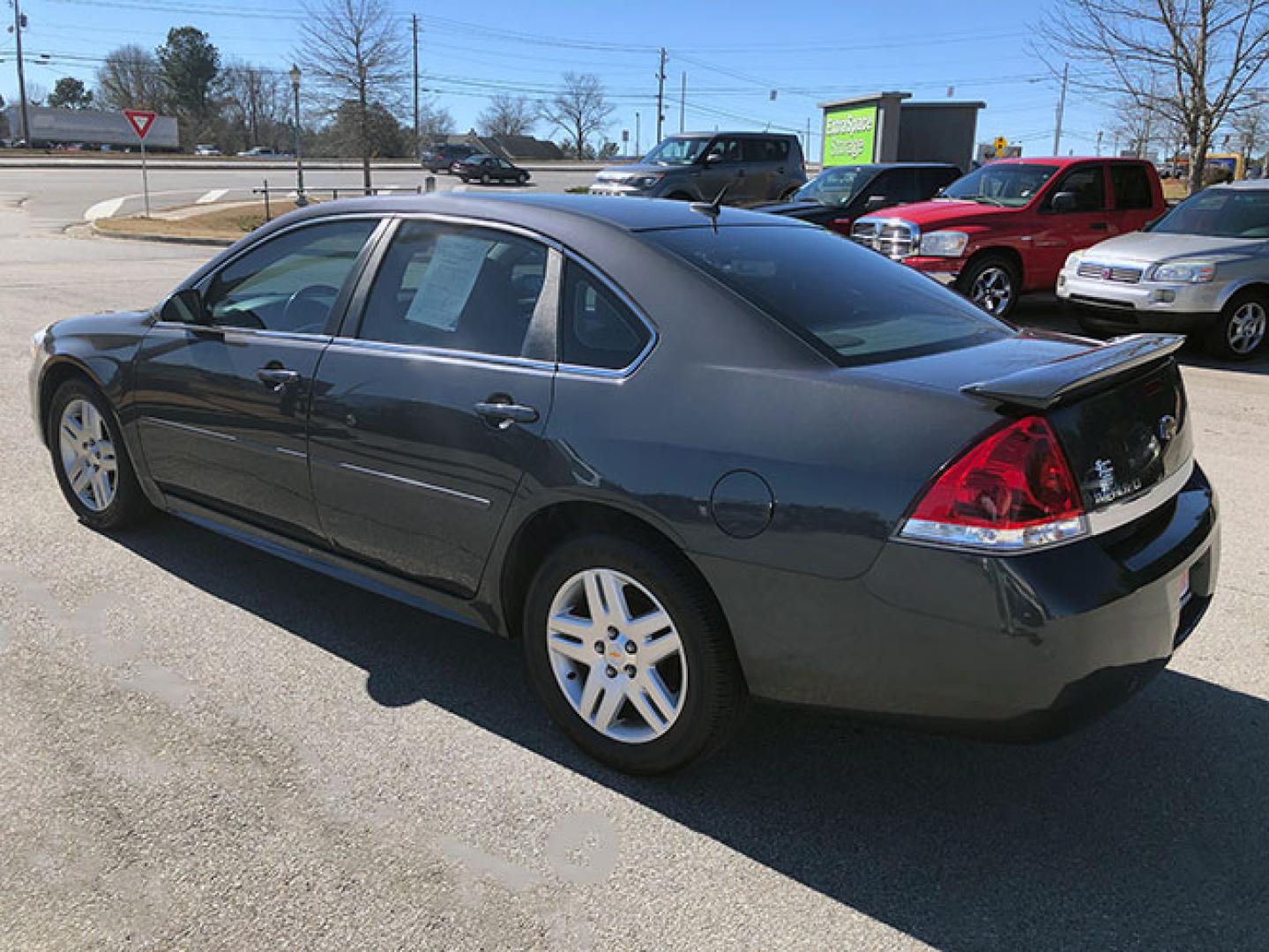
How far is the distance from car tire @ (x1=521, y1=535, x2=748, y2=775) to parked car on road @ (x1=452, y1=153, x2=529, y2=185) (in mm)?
47496

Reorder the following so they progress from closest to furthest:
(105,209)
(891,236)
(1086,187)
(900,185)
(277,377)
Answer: (277,377)
(891,236)
(1086,187)
(900,185)
(105,209)

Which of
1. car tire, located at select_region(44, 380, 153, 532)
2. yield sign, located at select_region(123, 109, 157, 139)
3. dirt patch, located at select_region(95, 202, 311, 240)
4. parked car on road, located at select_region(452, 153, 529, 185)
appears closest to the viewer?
car tire, located at select_region(44, 380, 153, 532)

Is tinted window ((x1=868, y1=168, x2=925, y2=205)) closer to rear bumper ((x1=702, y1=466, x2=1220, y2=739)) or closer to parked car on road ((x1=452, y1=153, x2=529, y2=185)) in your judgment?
rear bumper ((x1=702, y1=466, x2=1220, y2=739))

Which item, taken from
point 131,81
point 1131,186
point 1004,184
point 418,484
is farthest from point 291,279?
point 131,81

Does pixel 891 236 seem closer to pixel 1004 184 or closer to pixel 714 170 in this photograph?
pixel 1004 184

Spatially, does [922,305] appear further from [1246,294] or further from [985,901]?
[1246,294]

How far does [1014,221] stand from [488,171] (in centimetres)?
3975

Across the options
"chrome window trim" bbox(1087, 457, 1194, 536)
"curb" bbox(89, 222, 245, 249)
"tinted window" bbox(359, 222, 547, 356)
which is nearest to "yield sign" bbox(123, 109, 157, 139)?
"curb" bbox(89, 222, 245, 249)

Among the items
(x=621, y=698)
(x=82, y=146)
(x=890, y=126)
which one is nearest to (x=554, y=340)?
(x=621, y=698)

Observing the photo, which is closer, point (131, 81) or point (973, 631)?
point (973, 631)

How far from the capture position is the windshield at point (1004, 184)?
1191cm

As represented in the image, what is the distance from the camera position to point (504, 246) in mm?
3256

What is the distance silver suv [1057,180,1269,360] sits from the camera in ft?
31.0

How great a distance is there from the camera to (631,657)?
283 centimetres
